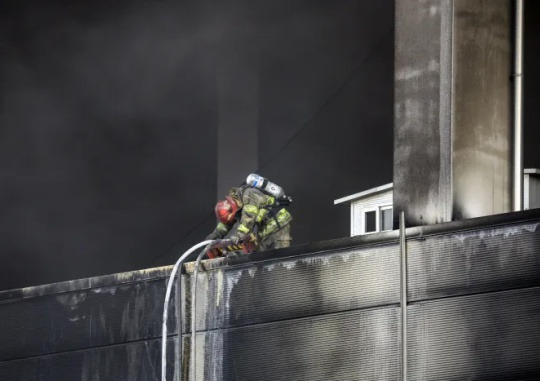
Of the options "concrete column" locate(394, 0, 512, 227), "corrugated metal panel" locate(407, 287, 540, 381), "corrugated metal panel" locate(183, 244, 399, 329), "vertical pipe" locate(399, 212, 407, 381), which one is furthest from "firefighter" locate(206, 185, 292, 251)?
"corrugated metal panel" locate(407, 287, 540, 381)

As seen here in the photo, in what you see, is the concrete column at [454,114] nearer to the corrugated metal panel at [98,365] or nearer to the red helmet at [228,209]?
the corrugated metal panel at [98,365]

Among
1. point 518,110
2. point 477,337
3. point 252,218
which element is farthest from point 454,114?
point 252,218

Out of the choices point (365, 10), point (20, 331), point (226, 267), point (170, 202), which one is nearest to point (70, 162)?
point (170, 202)

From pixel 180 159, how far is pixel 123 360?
30.1 ft

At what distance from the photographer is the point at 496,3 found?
413 inches

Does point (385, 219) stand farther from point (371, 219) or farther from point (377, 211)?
point (371, 219)

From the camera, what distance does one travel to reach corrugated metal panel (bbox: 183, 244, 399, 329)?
395 inches

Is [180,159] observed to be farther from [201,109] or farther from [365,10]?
[365,10]

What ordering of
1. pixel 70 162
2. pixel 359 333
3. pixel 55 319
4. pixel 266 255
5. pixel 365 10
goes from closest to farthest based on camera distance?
pixel 359 333
pixel 266 255
pixel 55 319
pixel 365 10
pixel 70 162

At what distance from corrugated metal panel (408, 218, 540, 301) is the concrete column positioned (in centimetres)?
52

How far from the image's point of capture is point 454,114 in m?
10.2

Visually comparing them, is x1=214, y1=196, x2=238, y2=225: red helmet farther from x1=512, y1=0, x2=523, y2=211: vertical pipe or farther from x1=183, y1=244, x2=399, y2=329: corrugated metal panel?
x1=512, y1=0, x2=523, y2=211: vertical pipe

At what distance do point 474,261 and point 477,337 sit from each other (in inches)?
24.2

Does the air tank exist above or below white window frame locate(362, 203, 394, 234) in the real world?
above
